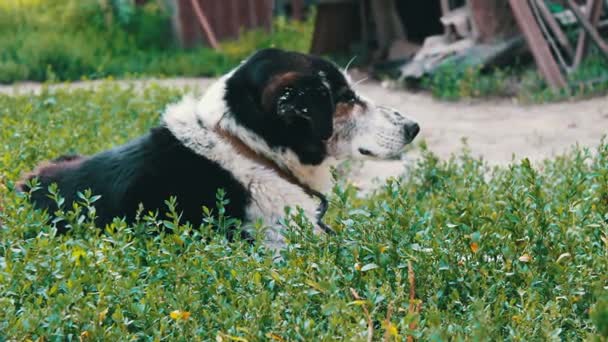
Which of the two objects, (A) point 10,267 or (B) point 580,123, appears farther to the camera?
(B) point 580,123

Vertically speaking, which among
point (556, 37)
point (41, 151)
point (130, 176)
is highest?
point (130, 176)

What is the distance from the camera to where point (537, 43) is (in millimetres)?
9648

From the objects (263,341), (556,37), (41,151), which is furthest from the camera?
(556,37)

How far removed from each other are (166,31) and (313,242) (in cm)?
1123

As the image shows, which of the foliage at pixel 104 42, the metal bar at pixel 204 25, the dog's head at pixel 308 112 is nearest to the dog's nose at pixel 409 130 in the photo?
the dog's head at pixel 308 112

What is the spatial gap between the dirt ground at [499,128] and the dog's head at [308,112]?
86.2 inches

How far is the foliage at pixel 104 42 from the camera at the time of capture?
12.3 meters

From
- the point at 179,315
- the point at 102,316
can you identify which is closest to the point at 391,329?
the point at 179,315

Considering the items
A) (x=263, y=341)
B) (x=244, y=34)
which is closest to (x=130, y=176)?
(x=263, y=341)

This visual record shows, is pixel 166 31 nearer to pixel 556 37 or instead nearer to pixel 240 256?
pixel 556 37

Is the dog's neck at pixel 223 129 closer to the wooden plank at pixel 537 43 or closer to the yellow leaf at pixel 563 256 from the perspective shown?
the yellow leaf at pixel 563 256

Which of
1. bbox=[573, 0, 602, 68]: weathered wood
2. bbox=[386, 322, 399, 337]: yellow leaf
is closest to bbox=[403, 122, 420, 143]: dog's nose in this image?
bbox=[386, 322, 399, 337]: yellow leaf

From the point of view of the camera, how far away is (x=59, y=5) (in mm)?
14391

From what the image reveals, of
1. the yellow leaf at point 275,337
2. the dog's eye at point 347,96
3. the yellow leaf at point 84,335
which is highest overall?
the dog's eye at point 347,96
